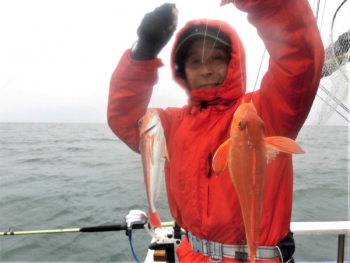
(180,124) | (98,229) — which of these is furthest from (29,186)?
(180,124)

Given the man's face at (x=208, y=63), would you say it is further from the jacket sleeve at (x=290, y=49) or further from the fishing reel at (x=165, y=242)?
the fishing reel at (x=165, y=242)

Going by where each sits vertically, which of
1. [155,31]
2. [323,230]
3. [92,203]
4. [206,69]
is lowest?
[92,203]

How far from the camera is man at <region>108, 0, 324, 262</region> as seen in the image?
63.0 inches

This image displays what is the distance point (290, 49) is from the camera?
1.59 meters

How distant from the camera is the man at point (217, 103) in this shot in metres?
1.60

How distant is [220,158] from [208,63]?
47.8 inches

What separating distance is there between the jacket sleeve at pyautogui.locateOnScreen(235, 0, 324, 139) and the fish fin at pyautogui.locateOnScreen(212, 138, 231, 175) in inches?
22.6

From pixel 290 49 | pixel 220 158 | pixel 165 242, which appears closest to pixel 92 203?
pixel 165 242

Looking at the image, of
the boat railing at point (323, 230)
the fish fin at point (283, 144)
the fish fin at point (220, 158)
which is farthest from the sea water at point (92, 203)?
the boat railing at point (323, 230)

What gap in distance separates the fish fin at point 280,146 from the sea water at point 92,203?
1.61 metres

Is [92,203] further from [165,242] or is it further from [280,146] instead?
[280,146]

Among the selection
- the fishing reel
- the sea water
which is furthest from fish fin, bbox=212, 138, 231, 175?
the fishing reel

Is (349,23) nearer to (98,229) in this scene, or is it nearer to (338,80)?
(338,80)

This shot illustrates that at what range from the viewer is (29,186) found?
11445mm
